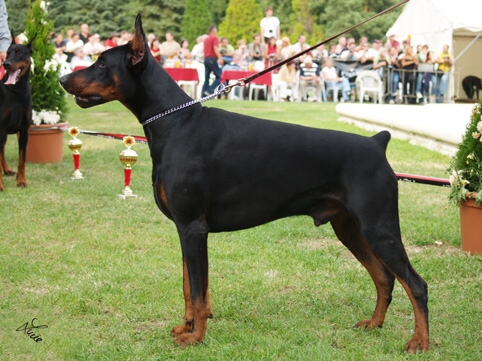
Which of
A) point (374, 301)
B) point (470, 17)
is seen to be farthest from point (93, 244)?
point (470, 17)

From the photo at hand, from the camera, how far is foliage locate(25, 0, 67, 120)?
943cm

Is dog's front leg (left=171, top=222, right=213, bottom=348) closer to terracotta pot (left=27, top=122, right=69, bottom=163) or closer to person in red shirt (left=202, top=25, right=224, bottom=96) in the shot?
terracotta pot (left=27, top=122, right=69, bottom=163)

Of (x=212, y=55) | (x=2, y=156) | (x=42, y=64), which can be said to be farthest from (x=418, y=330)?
(x=212, y=55)

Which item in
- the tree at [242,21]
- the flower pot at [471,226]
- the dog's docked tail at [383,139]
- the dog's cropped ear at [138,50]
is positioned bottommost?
the flower pot at [471,226]

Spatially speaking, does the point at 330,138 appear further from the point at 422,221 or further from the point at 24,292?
the point at 422,221

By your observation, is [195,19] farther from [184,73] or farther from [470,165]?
[470,165]

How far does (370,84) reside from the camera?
23703 millimetres

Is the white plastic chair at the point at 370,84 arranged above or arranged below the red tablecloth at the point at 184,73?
below

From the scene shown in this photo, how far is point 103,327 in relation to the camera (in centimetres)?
396

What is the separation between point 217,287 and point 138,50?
6.22ft

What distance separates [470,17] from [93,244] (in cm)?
1633

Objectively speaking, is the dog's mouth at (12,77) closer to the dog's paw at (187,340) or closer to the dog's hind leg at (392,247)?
the dog's paw at (187,340)

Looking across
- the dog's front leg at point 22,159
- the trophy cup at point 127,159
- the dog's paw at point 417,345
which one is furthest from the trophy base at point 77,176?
the dog's paw at point 417,345

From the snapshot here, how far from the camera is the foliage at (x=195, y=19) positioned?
141 feet
